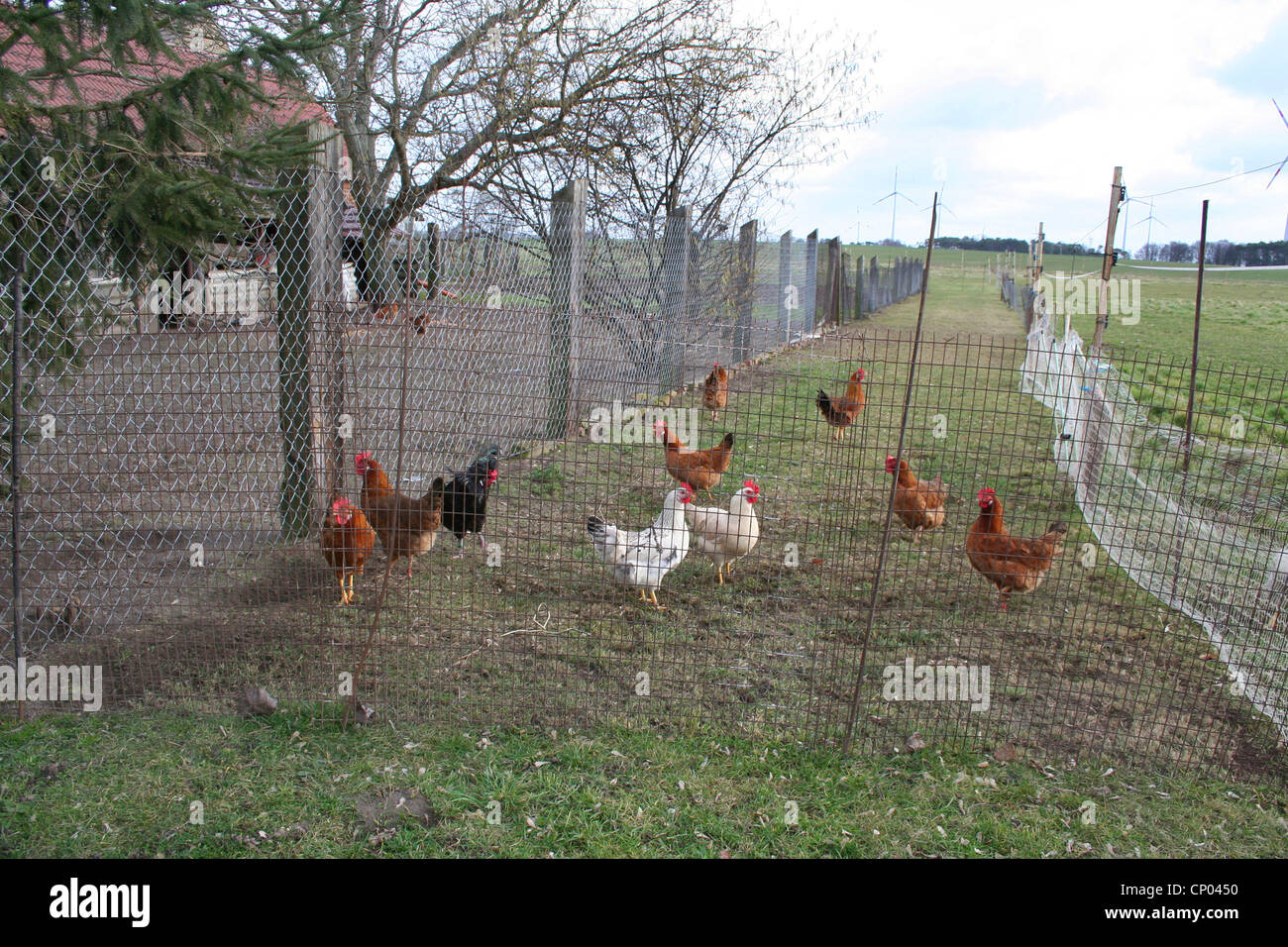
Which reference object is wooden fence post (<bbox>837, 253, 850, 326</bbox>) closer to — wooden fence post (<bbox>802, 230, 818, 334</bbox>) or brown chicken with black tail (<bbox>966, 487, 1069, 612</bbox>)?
wooden fence post (<bbox>802, 230, 818, 334</bbox>)

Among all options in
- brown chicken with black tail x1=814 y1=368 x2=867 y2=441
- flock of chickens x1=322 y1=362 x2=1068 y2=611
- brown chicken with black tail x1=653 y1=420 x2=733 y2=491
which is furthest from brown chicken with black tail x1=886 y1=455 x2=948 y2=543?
brown chicken with black tail x1=653 y1=420 x2=733 y2=491

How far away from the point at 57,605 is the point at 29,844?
4.90 ft

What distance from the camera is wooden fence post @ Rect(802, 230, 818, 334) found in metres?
16.2

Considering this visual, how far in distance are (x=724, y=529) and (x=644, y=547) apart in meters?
0.50

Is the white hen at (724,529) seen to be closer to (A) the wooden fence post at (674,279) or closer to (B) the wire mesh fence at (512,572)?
(B) the wire mesh fence at (512,572)

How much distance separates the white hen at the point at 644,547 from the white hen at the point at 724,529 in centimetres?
18

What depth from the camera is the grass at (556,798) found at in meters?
2.65

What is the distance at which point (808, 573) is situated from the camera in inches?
197

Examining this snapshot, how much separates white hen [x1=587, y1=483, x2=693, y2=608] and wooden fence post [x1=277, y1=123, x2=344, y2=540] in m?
1.50

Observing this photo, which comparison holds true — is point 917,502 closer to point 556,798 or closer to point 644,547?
point 644,547

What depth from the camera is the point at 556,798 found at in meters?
2.85

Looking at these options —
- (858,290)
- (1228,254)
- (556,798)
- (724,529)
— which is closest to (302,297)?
(724,529)

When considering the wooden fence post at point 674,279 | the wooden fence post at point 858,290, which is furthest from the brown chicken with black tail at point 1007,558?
the wooden fence post at point 858,290

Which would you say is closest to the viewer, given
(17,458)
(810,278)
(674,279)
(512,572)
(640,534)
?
(17,458)
